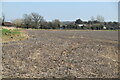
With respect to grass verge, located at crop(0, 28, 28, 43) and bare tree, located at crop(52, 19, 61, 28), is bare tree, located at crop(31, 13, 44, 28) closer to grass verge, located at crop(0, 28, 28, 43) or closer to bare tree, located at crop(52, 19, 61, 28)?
bare tree, located at crop(52, 19, 61, 28)

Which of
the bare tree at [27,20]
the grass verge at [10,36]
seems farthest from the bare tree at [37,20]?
the grass verge at [10,36]

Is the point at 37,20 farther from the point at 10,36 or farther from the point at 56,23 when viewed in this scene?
the point at 10,36

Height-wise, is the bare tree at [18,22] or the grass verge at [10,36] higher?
the bare tree at [18,22]

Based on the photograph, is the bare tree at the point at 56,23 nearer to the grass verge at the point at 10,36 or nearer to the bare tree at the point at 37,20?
the bare tree at the point at 37,20

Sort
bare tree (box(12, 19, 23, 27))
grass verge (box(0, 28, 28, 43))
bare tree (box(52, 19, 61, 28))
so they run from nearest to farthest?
grass verge (box(0, 28, 28, 43)) → bare tree (box(12, 19, 23, 27)) → bare tree (box(52, 19, 61, 28))

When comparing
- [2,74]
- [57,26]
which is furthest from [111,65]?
[57,26]

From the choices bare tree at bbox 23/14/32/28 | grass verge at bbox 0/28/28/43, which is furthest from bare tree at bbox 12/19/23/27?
grass verge at bbox 0/28/28/43

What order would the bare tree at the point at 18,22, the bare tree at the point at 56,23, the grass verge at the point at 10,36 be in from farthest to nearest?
Answer: 1. the bare tree at the point at 56,23
2. the bare tree at the point at 18,22
3. the grass verge at the point at 10,36

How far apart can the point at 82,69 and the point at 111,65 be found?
1795 mm

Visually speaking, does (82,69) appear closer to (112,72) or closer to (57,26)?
(112,72)

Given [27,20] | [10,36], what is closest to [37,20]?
[27,20]

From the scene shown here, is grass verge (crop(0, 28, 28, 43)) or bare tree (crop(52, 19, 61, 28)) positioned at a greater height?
bare tree (crop(52, 19, 61, 28))

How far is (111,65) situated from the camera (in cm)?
938

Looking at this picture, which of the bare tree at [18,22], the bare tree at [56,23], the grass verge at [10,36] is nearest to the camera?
the grass verge at [10,36]
